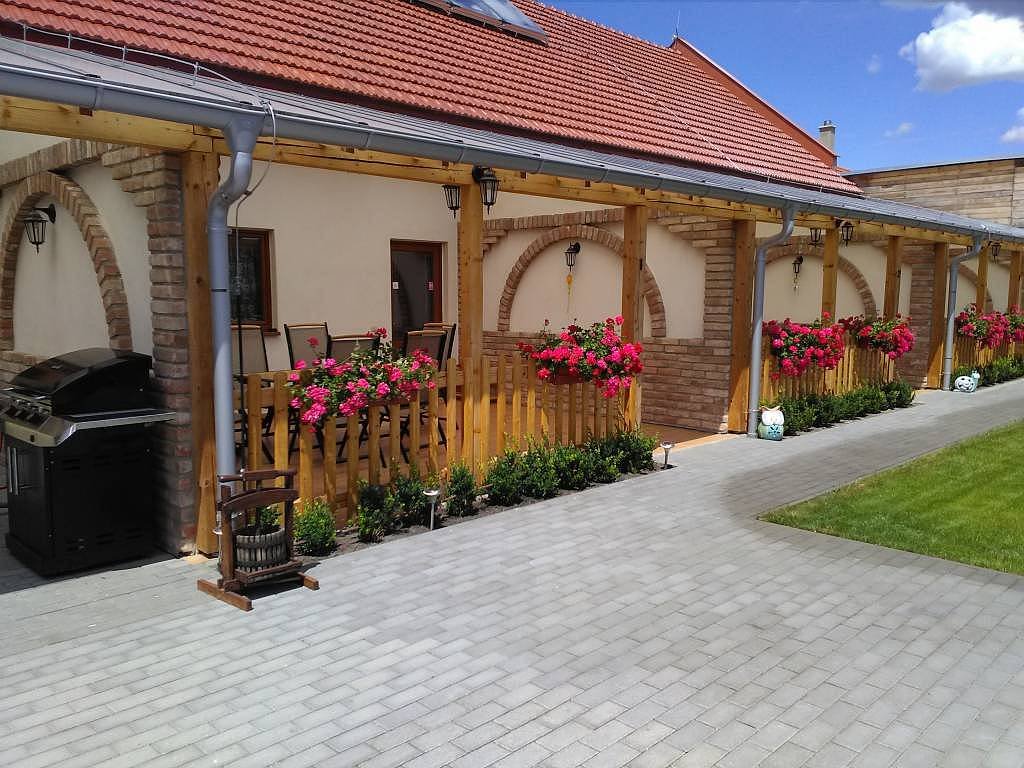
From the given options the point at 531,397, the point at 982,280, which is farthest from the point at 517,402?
the point at 982,280

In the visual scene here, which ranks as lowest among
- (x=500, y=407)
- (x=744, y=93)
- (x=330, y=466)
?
(x=330, y=466)

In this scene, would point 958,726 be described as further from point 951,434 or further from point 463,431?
point 951,434

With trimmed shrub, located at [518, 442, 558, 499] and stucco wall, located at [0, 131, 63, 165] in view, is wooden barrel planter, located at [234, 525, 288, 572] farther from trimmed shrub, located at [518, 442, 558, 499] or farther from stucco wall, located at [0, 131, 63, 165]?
stucco wall, located at [0, 131, 63, 165]

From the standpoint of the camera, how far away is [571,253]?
38.2 feet

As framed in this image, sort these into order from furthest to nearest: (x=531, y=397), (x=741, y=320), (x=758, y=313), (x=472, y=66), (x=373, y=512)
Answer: (x=472, y=66) < (x=741, y=320) < (x=758, y=313) < (x=531, y=397) < (x=373, y=512)

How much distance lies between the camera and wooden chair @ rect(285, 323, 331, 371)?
326 inches

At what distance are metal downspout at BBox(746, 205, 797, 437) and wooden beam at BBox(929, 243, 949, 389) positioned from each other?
615cm

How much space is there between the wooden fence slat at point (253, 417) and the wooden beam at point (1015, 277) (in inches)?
646

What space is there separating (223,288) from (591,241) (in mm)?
7268

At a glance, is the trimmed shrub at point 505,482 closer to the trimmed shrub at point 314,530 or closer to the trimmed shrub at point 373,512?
the trimmed shrub at point 373,512

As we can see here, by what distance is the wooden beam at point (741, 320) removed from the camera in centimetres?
995

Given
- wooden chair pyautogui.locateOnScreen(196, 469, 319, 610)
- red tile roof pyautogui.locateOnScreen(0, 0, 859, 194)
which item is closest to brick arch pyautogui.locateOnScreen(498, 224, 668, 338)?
red tile roof pyautogui.locateOnScreen(0, 0, 859, 194)

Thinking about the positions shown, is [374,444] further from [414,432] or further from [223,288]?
[223,288]

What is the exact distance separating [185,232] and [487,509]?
3.19 m
